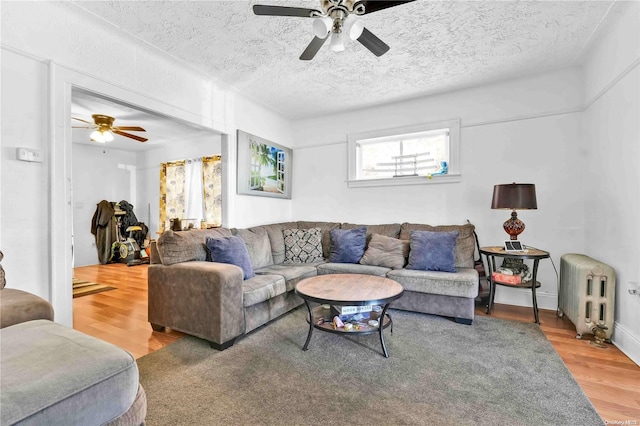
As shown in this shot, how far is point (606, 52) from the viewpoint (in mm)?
2553

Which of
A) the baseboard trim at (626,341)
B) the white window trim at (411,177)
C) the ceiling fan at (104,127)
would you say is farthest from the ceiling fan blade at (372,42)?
the ceiling fan at (104,127)

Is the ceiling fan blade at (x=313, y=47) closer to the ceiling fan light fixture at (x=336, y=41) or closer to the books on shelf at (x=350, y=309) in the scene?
the ceiling fan light fixture at (x=336, y=41)

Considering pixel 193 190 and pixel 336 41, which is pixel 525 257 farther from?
pixel 193 190

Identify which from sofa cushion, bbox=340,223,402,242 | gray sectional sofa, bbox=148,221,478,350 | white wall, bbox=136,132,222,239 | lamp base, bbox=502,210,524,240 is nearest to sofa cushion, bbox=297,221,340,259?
gray sectional sofa, bbox=148,221,478,350

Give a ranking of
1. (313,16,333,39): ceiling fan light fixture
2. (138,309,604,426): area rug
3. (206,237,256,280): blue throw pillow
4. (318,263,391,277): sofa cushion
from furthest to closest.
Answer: (318,263,391,277): sofa cushion
(206,237,256,280): blue throw pillow
(313,16,333,39): ceiling fan light fixture
(138,309,604,426): area rug

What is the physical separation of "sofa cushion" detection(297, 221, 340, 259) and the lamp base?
6.71ft

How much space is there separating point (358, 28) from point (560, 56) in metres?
2.44

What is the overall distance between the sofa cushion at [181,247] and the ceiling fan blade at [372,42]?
2.21m

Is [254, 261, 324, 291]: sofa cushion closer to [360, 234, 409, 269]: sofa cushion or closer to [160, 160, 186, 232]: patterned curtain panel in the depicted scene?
[360, 234, 409, 269]: sofa cushion

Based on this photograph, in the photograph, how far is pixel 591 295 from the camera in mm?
2420

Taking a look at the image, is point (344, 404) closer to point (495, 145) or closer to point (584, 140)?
point (495, 145)

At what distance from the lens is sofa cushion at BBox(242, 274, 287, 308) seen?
8.07ft

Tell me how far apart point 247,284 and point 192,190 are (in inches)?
160

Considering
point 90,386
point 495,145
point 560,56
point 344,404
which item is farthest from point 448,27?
point 90,386
